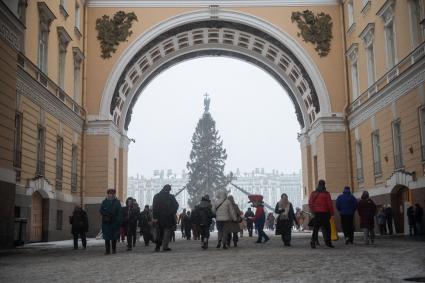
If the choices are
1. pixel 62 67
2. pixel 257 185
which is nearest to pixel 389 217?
pixel 62 67

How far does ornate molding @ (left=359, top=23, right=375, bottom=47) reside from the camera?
27.3 m

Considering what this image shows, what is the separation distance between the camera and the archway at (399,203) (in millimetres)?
23906

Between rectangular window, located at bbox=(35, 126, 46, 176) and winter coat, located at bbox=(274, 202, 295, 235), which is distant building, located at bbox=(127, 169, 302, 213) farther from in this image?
winter coat, located at bbox=(274, 202, 295, 235)

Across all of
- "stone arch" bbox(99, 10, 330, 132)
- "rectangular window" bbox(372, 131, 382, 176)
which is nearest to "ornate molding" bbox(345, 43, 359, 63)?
"stone arch" bbox(99, 10, 330, 132)

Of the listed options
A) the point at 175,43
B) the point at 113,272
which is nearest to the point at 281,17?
the point at 175,43

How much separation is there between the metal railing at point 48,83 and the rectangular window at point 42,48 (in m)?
0.66

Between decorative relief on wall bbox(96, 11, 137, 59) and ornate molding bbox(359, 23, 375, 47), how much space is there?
1335cm

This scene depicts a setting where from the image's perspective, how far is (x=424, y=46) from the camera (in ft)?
67.9

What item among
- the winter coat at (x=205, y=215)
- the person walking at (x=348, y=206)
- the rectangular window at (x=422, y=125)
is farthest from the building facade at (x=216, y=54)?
the winter coat at (x=205, y=215)

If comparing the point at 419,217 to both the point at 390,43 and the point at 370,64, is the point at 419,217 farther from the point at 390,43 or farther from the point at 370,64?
the point at 370,64

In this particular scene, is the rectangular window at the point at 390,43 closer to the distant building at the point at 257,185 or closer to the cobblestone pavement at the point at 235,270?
the cobblestone pavement at the point at 235,270

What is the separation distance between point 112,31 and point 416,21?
17.6 m

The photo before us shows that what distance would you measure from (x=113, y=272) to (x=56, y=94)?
18685 mm

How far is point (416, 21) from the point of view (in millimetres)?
22047
